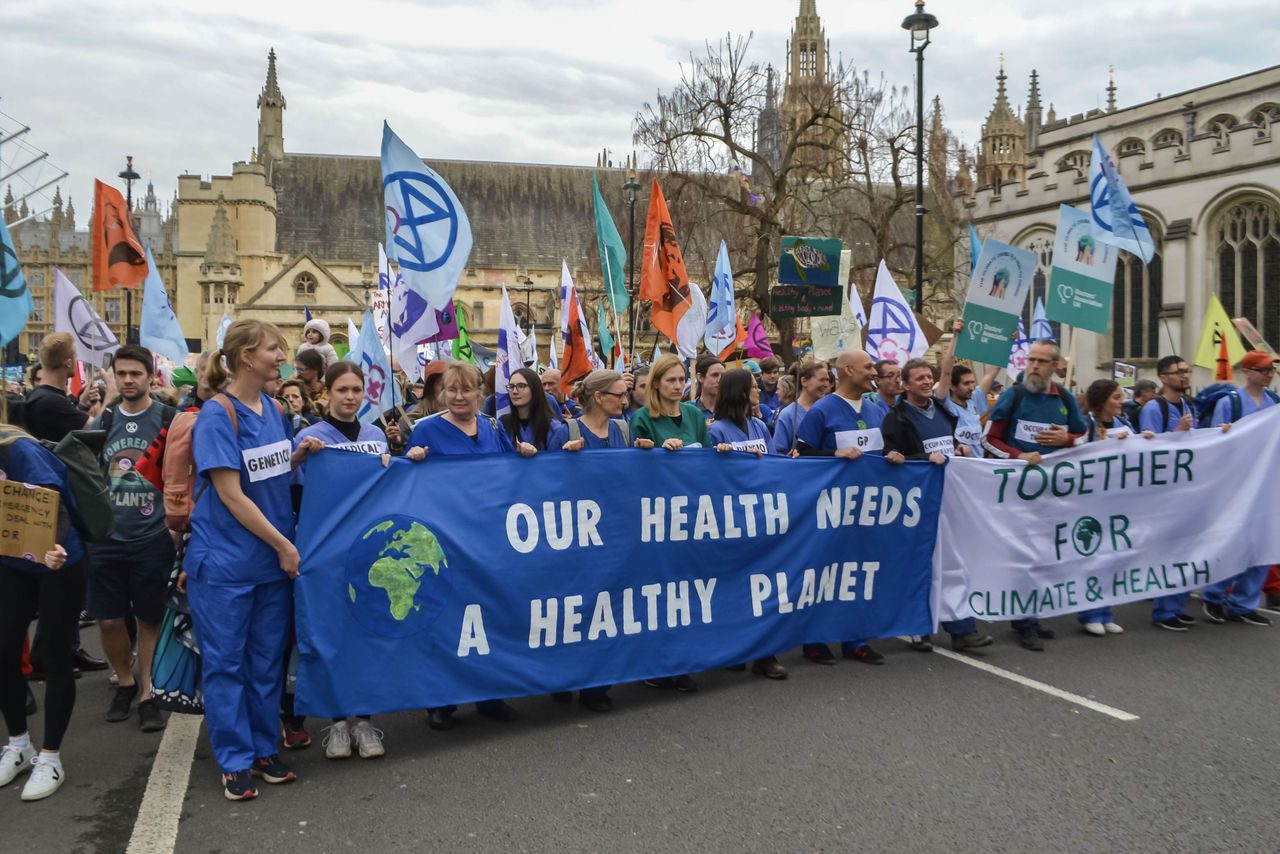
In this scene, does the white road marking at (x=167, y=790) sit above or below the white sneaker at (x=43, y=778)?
below

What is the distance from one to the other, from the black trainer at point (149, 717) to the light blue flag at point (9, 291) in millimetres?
1989

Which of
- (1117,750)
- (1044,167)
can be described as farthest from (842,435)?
(1044,167)

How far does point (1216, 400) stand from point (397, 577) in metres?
6.51

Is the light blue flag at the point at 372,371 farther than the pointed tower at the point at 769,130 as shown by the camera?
No

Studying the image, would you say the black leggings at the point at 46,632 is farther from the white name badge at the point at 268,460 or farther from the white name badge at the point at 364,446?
the white name badge at the point at 364,446

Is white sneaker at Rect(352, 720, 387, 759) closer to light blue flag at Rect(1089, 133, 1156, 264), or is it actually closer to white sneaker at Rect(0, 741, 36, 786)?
white sneaker at Rect(0, 741, 36, 786)

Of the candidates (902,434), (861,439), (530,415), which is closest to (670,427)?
Answer: (530,415)

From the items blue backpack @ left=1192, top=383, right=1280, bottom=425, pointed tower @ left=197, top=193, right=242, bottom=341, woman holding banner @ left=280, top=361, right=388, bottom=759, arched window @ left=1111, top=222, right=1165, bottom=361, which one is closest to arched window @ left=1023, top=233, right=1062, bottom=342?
arched window @ left=1111, top=222, right=1165, bottom=361

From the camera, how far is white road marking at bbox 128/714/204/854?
12.8 feet

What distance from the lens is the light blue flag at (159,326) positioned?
10.2 meters

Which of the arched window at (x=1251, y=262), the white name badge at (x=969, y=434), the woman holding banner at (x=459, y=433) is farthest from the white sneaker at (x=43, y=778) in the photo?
the arched window at (x=1251, y=262)

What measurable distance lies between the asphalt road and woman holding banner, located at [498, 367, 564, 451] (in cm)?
148

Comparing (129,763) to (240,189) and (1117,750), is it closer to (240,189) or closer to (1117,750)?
(1117,750)

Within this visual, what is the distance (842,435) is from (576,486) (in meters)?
2.02
